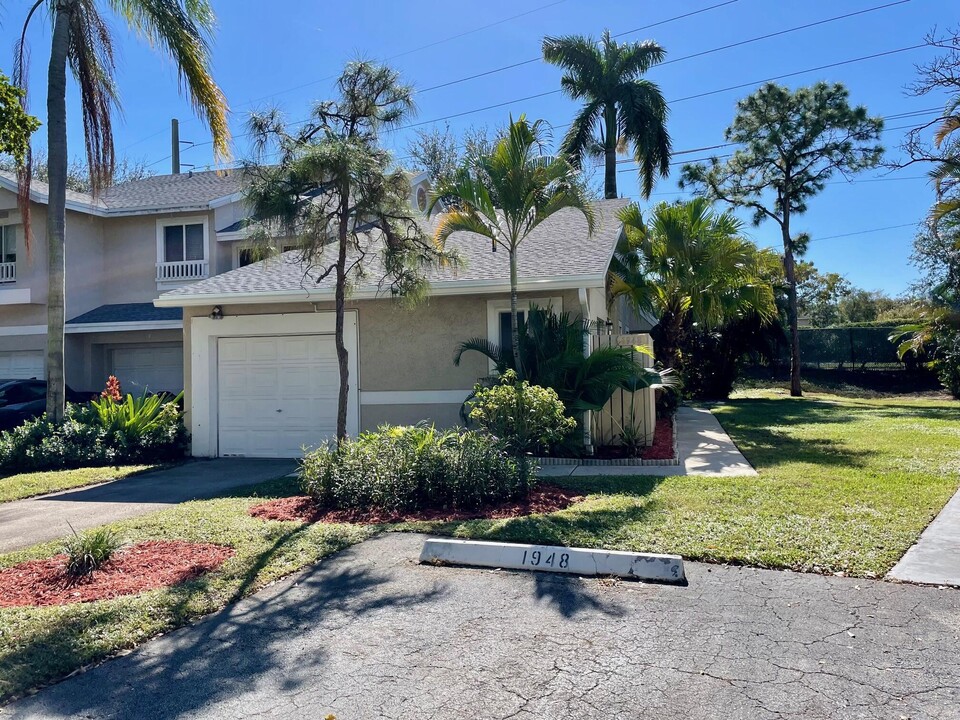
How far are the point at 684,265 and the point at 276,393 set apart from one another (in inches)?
321

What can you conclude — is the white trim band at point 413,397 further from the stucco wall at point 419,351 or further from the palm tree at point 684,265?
the palm tree at point 684,265

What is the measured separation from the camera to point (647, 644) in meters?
4.46

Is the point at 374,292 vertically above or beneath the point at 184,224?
beneath

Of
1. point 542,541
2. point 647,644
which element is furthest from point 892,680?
point 542,541

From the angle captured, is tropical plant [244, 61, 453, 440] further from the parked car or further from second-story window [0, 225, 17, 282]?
second-story window [0, 225, 17, 282]

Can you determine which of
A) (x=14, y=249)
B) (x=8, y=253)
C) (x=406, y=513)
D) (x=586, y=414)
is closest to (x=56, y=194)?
(x=14, y=249)

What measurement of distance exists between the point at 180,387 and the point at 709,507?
1643 centimetres

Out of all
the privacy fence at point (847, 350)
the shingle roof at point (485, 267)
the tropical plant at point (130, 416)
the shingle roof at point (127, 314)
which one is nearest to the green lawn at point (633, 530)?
the shingle roof at point (485, 267)

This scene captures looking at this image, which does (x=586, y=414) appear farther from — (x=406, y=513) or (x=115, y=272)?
(x=115, y=272)

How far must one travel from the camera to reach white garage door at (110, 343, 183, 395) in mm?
20188

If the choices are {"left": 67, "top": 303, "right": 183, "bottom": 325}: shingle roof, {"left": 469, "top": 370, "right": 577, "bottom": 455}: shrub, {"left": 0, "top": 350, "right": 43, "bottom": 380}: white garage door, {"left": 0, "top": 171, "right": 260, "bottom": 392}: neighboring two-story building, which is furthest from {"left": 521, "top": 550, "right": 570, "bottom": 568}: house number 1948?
{"left": 0, "top": 350, "right": 43, "bottom": 380}: white garage door

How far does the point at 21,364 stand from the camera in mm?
20094

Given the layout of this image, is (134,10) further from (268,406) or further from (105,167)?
(268,406)

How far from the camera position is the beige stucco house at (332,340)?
39.1 ft
